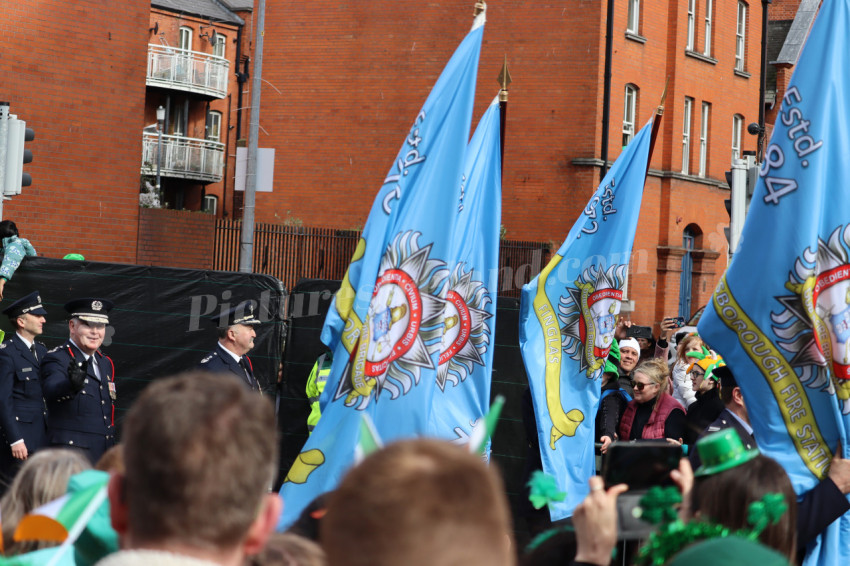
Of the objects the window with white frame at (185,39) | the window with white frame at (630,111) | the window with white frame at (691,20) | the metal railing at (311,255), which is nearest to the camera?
the metal railing at (311,255)

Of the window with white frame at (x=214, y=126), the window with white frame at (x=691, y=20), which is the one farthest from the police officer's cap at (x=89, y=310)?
the window with white frame at (x=214, y=126)

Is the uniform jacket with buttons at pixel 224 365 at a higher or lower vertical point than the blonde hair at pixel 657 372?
lower

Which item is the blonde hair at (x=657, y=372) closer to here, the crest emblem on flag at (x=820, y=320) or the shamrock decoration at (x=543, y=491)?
the crest emblem on flag at (x=820, y=320)

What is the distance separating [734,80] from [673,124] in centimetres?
426

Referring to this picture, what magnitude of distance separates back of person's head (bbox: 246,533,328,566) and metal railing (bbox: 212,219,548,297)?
20471mm

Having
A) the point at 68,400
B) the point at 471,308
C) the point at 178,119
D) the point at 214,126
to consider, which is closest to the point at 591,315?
the point at 471,308

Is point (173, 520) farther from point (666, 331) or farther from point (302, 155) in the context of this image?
point (302, 155)

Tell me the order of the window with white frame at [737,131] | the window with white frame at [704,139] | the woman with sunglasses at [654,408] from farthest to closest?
the window with white frame at [737,131], the window with white frame at [704,139], the woman with sunglasses at [654,408]

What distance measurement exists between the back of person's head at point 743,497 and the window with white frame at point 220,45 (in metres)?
42.2

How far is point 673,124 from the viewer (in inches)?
1196

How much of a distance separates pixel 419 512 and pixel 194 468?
0.49 m

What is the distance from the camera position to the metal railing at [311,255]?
23.7m

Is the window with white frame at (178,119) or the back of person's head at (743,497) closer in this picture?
the back of person's head at (743,497)

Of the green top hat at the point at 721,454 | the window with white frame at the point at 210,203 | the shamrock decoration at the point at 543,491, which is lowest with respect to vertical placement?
the shamrock decoration at the point at 543,491
